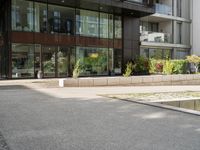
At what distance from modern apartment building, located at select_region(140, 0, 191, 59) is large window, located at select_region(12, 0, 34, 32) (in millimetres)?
14976

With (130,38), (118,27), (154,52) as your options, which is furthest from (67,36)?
(154,52)

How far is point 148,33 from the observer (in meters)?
36.3

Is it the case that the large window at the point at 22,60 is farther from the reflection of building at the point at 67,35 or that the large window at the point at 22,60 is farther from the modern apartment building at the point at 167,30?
the modern apartment building at the point at 167,30

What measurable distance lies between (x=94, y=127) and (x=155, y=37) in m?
30.5

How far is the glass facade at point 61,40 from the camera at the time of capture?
2339 cm

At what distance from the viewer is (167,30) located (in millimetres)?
40500

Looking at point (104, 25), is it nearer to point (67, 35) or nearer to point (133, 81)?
point (67, 35)

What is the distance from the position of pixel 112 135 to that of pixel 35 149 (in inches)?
70.5

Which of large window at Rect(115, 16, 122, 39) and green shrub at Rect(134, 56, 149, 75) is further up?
large window at Rect(115, 16, 122, 39)

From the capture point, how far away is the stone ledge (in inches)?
723

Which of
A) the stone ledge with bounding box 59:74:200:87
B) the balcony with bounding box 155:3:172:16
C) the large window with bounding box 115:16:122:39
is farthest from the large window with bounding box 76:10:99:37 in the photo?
the balcony with bounding box 155:3:172:16

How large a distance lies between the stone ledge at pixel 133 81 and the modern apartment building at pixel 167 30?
1297cm

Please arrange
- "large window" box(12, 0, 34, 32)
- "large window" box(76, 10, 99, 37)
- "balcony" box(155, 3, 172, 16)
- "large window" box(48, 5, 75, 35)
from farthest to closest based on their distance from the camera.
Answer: "balcony" box(155, 3, 172, 16) → "large window" box(76, 10, 99, 37) → "large window" box(48, 5, 75, 35) → "large window" box(12, 0, 34, 32)

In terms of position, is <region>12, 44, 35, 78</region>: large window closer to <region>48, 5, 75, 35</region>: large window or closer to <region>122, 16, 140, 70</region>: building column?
<region>48, 5, 75, 35</region>: large window
